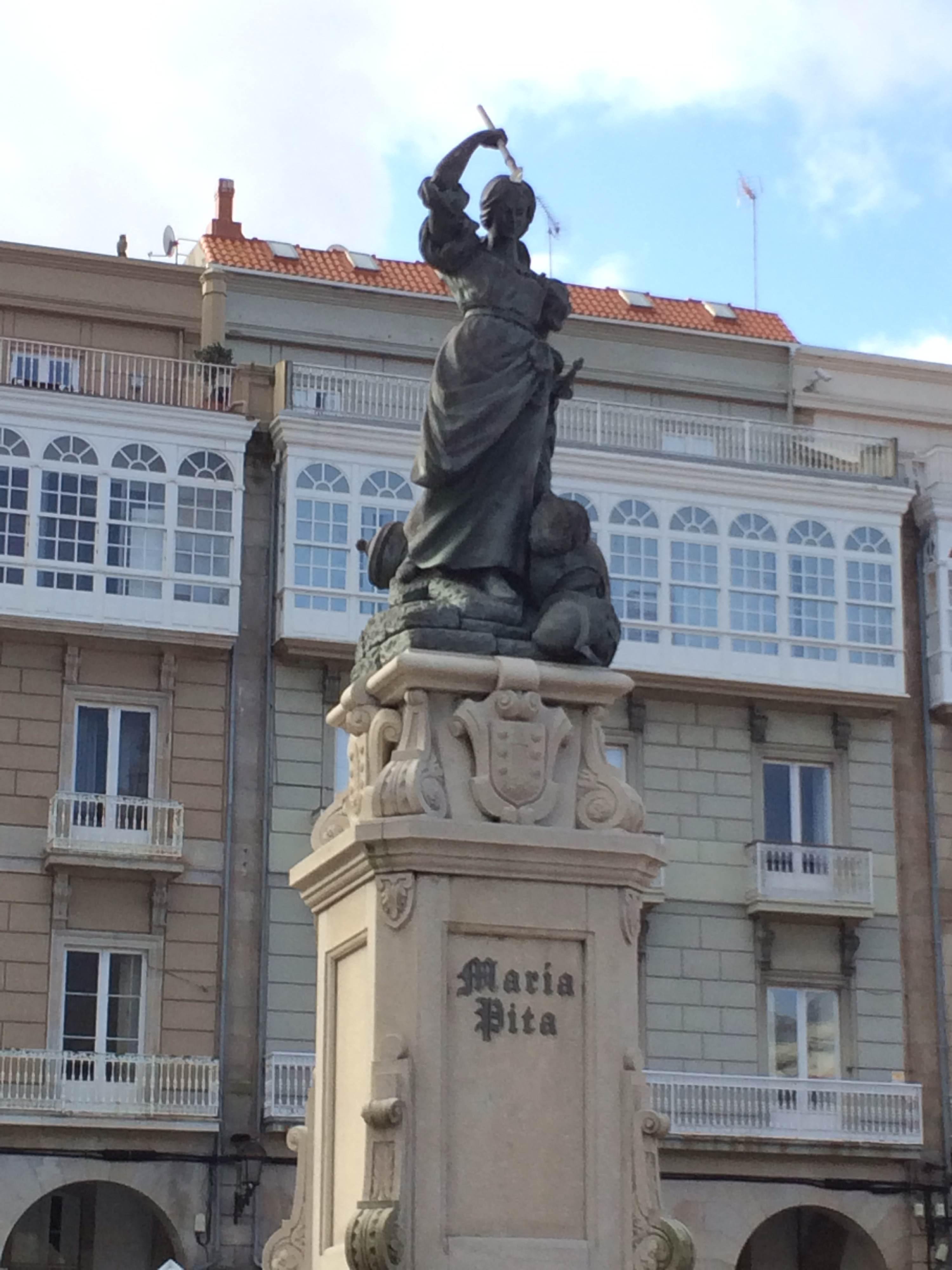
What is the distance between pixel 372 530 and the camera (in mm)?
34281

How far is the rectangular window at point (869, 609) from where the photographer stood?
36219 millimetres

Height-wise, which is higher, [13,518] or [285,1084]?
[13,518]

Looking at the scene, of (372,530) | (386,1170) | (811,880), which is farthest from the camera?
(811,880)

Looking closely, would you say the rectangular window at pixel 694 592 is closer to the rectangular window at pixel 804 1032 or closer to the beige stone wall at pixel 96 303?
the rectangular window at pixel 804 1032

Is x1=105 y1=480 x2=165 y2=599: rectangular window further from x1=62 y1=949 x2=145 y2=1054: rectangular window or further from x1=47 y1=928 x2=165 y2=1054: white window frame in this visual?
x1=62 y1=949 x2=145 y2=1054: rectangular window

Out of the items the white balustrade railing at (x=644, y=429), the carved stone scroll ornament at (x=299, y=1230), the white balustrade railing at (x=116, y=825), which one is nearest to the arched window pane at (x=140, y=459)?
the white balustrade railing at (x=644, y=429)

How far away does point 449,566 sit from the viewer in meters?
12.2

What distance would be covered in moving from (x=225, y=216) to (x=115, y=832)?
14.8m

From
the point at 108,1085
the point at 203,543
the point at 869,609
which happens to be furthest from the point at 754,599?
the point at 108,1085

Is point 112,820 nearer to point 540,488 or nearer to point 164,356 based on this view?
point 164,356

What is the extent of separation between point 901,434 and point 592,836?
32.1m

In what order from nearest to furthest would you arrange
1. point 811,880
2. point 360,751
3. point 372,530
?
1. point 360,751
2. point 372,530
3. point 811,880

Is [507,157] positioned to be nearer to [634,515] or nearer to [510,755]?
[510,755]

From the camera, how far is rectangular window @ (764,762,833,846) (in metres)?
35.9
